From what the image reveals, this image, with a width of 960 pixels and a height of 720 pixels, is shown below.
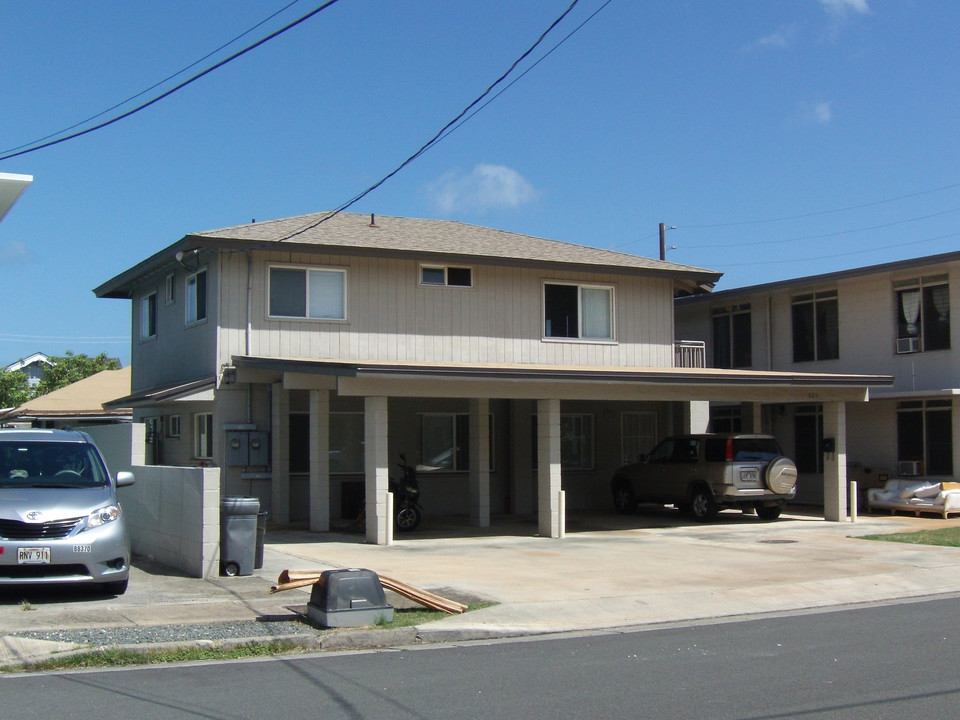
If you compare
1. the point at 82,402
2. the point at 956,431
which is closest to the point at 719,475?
the point at 956,431

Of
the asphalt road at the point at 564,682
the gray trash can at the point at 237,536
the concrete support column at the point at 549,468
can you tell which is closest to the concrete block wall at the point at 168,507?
the gray trash can at the point at 237,536

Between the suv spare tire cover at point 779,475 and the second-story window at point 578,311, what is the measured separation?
4997mm

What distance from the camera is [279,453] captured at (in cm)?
2122

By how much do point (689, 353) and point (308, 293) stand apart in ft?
32.6

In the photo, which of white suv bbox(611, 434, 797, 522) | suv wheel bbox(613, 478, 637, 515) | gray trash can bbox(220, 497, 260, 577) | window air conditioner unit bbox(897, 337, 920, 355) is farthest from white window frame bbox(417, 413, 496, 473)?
gray trash can bbox(220, 497, 260, 577)

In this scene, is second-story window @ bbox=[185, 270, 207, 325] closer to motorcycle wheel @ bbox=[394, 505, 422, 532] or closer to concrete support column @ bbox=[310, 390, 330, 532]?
concrete support column @ bbox=[310, 390, 330, 532]

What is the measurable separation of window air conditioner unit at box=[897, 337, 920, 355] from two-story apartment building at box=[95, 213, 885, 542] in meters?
3.47

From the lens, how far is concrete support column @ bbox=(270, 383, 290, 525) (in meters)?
21.1

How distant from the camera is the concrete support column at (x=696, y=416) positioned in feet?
83.6

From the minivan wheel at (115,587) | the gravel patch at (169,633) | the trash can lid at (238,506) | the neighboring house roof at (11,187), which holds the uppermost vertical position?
the neighboring house roof at (11,187)

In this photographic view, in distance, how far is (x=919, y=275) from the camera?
81.4ft

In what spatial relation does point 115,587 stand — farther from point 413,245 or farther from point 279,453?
point 413,245

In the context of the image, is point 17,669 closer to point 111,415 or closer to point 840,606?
point 840,606

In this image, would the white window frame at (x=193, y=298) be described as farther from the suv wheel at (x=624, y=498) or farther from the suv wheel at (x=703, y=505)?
the suv wheel at (x=703, y=505)
